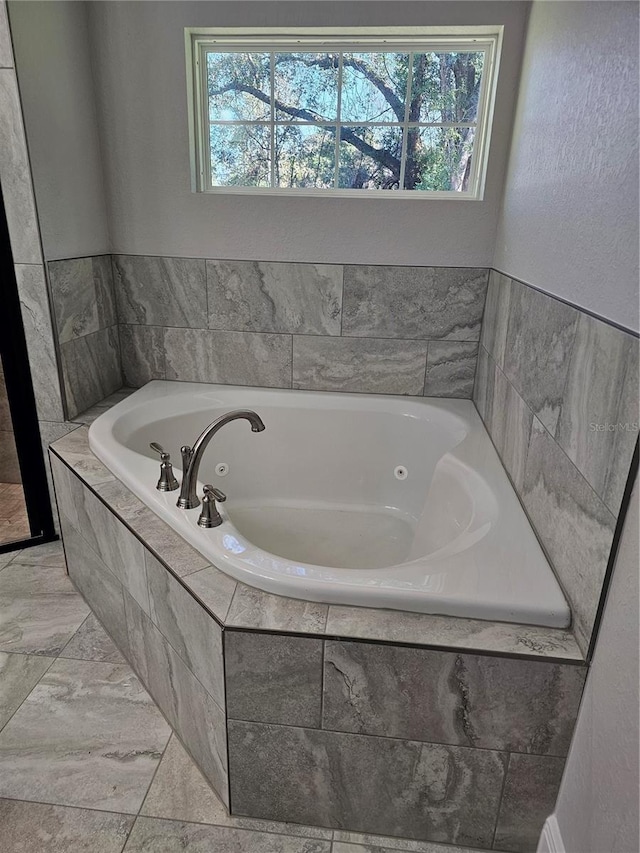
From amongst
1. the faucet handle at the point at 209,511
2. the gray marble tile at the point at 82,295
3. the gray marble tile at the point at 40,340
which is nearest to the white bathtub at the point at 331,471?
the faucet handle at the point at 209,511

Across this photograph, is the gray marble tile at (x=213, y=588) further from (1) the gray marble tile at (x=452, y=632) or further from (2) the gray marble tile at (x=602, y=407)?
(2) the gray marble tile at (x=602, y=407)

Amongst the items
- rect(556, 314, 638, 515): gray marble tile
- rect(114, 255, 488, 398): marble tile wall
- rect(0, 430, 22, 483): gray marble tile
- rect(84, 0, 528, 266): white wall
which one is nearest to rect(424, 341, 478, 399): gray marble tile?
rect(114, 255, 488, 398): marble tile wall

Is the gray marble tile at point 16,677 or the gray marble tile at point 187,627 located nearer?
the gray marble tile at point 187,627

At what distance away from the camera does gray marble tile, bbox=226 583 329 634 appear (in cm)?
115

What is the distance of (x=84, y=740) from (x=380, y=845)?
82cm

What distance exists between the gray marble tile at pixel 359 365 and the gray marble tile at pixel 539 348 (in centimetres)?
59

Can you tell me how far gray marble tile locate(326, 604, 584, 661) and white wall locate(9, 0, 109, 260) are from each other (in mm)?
1737

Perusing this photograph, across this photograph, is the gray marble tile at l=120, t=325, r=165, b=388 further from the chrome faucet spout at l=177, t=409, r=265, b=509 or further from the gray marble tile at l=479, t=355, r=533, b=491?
the gray marble tile at l=479, t=355, r=533, b=491

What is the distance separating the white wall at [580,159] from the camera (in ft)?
3.39

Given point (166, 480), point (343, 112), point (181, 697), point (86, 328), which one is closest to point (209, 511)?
point (166, 480)

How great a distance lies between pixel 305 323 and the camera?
8.00 ft

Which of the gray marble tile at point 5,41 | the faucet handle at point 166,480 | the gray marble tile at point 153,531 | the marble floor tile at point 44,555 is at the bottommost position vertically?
the marble floor tile at point 44,555

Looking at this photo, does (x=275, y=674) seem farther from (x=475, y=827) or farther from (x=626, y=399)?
(x=626, y=399)

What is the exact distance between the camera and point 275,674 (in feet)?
3.84
